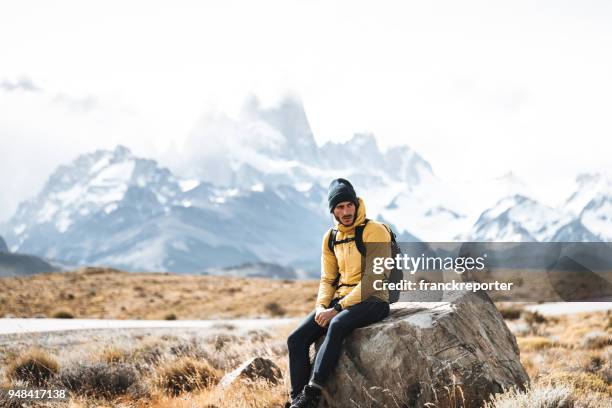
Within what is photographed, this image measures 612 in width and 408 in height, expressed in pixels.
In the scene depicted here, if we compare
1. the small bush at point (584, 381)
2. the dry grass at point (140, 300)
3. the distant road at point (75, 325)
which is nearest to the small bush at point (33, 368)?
the distant road at point (75, 325)

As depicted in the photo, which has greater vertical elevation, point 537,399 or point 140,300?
point 140,300

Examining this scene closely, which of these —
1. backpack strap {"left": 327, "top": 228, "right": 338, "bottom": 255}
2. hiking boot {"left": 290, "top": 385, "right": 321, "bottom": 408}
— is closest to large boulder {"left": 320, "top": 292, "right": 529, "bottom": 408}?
hiking boot {"left": 290, "top": 385, "right": 321, "bottom": 408}

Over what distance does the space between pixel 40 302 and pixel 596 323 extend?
106 ft

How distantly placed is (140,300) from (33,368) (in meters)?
34.3

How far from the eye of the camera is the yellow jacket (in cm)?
700

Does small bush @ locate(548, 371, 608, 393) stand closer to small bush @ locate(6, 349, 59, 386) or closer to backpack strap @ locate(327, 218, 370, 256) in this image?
backpack strap @ locate(327, 218, 370, 256)

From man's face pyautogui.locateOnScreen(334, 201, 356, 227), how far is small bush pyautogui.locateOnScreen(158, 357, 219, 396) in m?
3.55

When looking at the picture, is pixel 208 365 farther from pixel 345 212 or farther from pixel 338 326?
pixel 345 212

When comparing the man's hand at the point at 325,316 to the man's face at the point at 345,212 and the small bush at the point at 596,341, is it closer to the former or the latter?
the man's face at the point at 345,212

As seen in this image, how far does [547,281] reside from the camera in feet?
37.2

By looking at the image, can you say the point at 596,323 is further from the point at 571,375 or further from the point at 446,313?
the point at 446,313

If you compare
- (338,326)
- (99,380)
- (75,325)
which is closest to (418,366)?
(338,326)

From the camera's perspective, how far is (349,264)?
7.18m

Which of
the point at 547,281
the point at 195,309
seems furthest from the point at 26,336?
the point at 195,309
